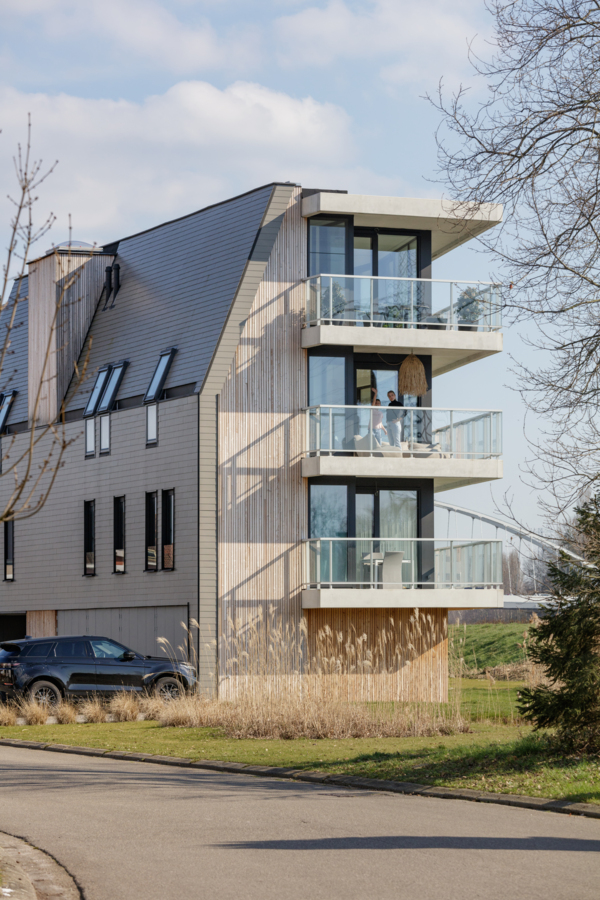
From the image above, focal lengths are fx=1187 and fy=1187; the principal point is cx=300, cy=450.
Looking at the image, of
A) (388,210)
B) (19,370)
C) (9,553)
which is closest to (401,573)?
(388,210)

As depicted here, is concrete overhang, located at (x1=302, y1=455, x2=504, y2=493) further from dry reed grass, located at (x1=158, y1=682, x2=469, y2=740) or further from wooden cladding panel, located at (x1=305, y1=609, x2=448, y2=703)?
dry reed grass, located at (x1=158, y1=682, x2=469, y2=740)

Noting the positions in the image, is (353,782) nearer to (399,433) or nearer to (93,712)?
(93,712)

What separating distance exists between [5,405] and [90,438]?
5723mm

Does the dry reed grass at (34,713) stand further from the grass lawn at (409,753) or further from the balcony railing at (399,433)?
the balcony railing at (399,433)

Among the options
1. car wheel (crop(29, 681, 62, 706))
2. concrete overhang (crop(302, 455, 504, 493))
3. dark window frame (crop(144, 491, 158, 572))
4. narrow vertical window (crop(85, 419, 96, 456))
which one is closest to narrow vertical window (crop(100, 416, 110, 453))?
narrow vertical window (crop(85, 419, 96, 456))

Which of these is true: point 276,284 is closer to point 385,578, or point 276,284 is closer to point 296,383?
point 296,383

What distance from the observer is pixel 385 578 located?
92.3 ft

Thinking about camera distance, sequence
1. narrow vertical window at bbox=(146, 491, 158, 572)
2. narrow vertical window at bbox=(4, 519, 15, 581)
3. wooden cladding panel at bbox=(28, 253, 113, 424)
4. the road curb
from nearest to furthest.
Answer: the road curb
narrow vertical window at bbox=(146, 491, 158, 572)
wooden cladding panel at bbox=(28, 253, 113, 424)
narrow vertical window at bbox=(4, 519, 15, 581)

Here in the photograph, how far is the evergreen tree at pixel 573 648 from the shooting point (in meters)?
13.3

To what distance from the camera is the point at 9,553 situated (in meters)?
36.7

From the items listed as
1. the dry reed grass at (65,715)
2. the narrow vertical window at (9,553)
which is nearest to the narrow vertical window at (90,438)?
the narrow vertical window at (9,553)

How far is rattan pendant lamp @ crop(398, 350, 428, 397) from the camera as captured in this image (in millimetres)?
29609

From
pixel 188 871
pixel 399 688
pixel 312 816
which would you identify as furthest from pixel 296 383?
pixel 188 871

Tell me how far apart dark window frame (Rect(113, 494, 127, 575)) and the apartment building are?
1.00 ft
